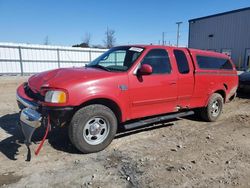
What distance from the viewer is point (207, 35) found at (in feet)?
107

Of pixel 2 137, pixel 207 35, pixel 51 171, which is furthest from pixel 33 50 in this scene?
pixel 207 35

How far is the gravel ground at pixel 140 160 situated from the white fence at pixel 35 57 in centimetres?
1443

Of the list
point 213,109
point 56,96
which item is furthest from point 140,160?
point 213,109

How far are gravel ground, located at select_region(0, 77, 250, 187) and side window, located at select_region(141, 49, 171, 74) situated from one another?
141 cm

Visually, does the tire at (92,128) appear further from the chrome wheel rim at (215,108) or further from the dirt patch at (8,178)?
the chrome wheel rim at (215,108)

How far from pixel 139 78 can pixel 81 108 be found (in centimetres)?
131

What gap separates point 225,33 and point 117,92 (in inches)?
1163

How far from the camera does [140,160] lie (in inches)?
159

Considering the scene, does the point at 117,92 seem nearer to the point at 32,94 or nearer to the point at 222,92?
the point at 32,94

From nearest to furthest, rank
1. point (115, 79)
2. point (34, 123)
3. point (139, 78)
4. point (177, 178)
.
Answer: point (177, 178)
point (34, 123)
point (115, 79)
point (139, 78)

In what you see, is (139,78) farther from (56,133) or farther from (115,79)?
(56,133)

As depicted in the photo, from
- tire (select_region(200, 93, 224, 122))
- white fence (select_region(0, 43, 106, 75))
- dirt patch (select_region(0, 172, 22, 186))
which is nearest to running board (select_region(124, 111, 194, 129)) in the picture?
tire (select_region(200, 93, 224, 122))

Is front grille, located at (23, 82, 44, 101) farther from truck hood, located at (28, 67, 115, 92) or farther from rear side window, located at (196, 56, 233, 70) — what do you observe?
rear side window, located at (196, 56, 233, 70)

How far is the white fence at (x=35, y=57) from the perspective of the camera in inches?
727
